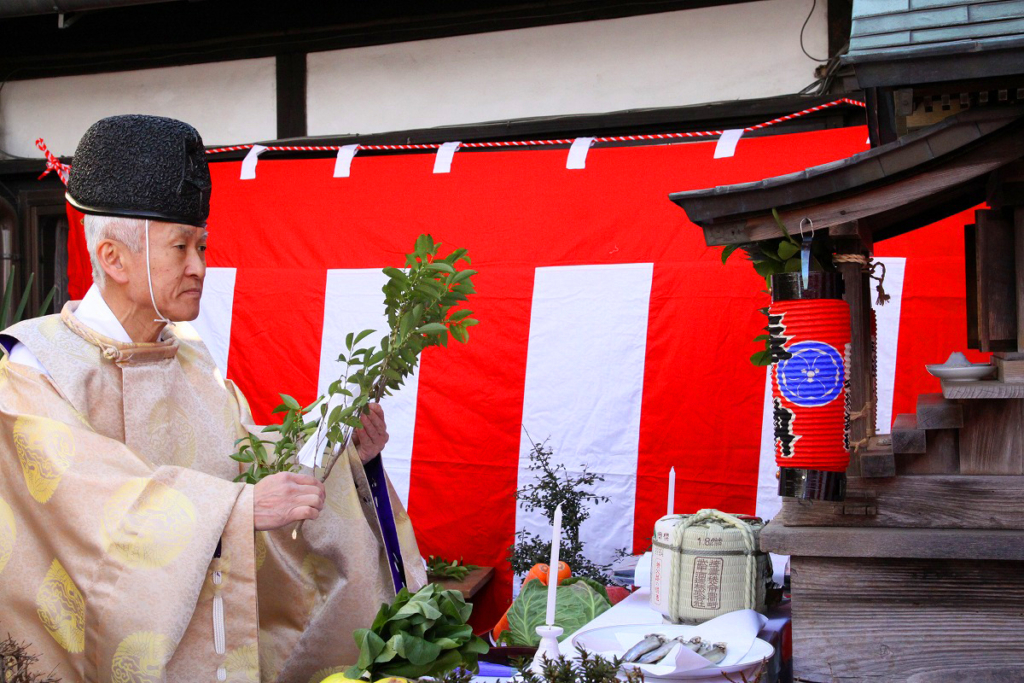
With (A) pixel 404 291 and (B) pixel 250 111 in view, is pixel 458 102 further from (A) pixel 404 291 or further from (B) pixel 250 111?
(A) pixel 404 291

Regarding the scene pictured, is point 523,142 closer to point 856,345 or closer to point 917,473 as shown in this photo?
point 856,345

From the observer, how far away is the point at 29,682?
2000mm

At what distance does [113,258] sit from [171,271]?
0.19 m

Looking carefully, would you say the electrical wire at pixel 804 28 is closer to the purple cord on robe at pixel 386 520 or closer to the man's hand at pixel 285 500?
the purple cord on robe at pixel 386 520

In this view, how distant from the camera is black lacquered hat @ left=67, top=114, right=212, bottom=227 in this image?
2861 mm

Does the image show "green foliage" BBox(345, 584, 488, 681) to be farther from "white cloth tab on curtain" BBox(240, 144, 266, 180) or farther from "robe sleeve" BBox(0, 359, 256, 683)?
"white cloth tab on curtain" BBox(240, 144, 266, 180)

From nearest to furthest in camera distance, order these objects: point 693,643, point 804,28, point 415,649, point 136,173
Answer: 1. point 415,649
2. point 693,643
3. point 136,173
4. point 804,28

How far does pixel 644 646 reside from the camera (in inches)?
90.9

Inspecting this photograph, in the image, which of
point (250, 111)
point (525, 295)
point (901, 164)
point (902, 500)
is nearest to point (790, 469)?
point (902, 500)

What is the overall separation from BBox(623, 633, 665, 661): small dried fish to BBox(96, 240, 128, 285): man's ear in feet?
6.24

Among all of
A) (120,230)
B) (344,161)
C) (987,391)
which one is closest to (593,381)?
(344,161)

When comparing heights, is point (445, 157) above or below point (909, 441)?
above

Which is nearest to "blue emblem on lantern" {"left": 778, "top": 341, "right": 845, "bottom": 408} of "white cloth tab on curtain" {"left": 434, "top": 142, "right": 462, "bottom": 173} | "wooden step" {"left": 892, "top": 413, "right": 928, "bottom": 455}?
"wooden step" {"left": 892, "top": 413, "right": 928, "bottom": 455}

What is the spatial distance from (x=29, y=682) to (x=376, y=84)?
14.0 feet
